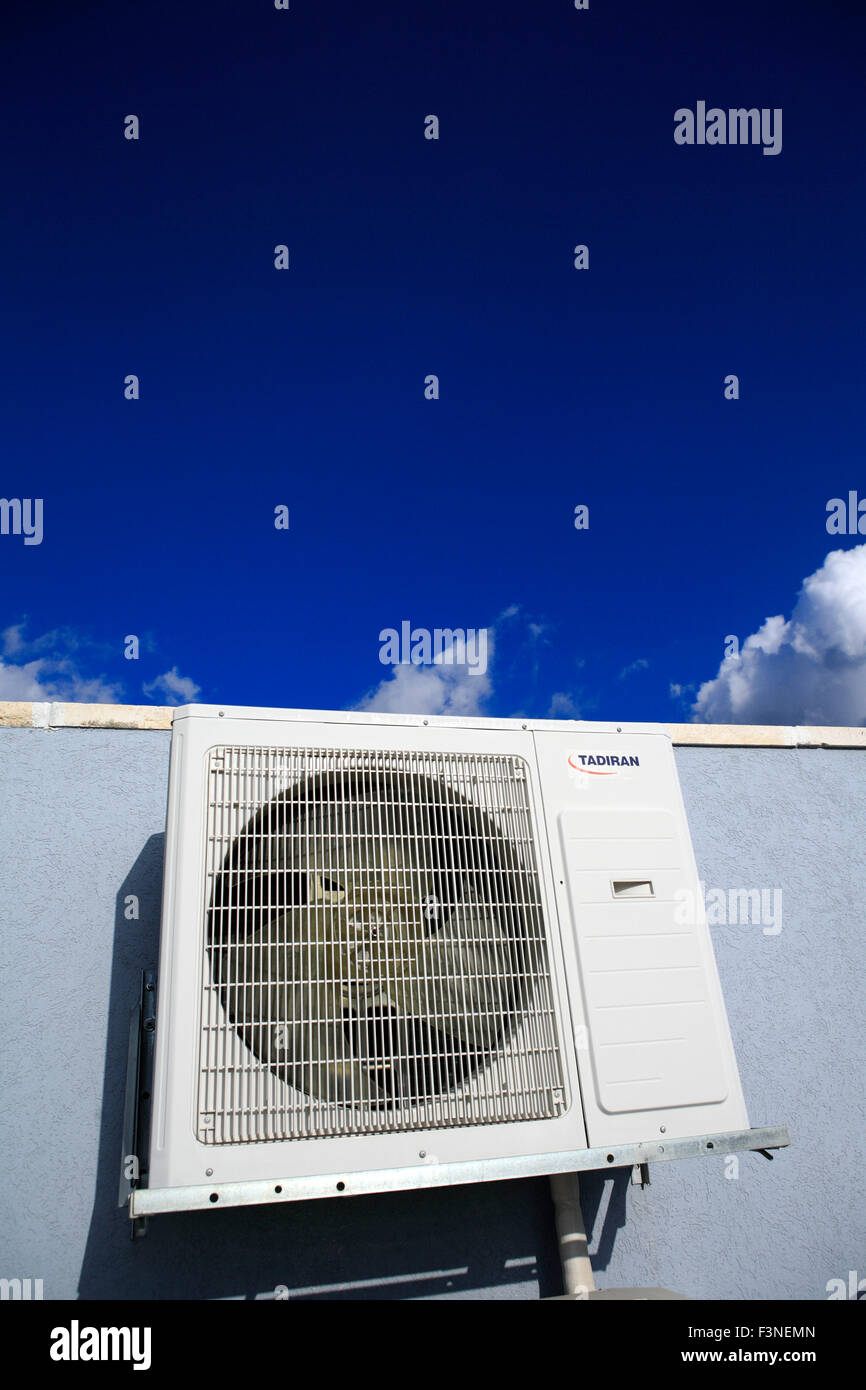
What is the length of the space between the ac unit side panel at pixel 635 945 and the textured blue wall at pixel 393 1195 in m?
0.62

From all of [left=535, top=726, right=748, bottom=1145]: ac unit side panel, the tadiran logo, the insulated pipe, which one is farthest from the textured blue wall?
the tadiran logo

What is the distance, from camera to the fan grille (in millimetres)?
1682

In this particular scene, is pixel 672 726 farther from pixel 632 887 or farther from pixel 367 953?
pixel 367 953

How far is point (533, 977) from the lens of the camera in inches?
74.4

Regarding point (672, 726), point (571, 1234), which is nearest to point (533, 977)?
point (571, 1234)

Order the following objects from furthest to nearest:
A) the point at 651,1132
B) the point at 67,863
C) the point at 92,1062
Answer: the point at 67,863 → the point at 92,1062 → the point at 651,1132

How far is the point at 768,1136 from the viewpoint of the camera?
1.90 metres

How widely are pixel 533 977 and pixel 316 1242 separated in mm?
927

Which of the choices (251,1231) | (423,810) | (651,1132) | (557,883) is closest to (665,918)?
(557,883)

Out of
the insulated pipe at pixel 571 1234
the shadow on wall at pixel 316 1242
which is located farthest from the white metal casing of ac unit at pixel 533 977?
the shadow on wall at pixel 316 1242

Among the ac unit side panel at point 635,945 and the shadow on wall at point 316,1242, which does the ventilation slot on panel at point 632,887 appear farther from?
the shadow on wall at point 316,1242

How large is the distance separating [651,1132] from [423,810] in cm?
85

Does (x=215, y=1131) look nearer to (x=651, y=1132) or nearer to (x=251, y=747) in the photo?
(x=251, y=747)

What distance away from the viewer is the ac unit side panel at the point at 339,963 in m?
1.65
